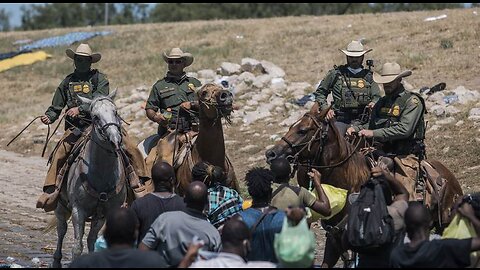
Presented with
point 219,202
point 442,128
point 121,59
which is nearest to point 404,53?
point 442,128

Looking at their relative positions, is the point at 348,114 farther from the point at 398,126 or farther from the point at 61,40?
the point at 61,40

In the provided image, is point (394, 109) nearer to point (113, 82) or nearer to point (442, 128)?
point (442, 128)

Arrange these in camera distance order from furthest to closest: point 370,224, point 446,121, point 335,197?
point 446,121 → point 335,197 → point 370,224

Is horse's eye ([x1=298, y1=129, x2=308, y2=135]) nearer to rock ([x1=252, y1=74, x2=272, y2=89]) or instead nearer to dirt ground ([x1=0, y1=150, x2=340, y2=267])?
dirt ground ([x1=0, y1=150, x2=340, y2=267])

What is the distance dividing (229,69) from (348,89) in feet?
57.2

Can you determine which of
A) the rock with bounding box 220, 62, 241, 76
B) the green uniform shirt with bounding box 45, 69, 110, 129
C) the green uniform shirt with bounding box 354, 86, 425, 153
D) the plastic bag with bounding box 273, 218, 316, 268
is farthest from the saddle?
the rock with bounding box 220, 62, 241, 76

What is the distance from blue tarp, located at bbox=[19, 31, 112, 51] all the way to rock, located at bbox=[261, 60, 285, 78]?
16.7m

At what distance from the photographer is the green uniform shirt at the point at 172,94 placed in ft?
45.0

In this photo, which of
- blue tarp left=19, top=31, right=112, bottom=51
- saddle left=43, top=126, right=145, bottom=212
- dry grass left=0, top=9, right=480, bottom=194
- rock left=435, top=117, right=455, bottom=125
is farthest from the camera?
blue tarp left=19, top=31, right=112, bottom=51

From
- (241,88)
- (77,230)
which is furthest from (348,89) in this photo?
(241,88)

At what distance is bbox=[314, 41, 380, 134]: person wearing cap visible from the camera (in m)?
13.3

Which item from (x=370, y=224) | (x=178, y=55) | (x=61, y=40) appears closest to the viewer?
(x=370, y=224)

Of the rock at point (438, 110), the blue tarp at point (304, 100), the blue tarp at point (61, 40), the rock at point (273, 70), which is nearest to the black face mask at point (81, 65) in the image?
the rock at point (438, 110)

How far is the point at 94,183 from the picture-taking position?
39.4 feet
